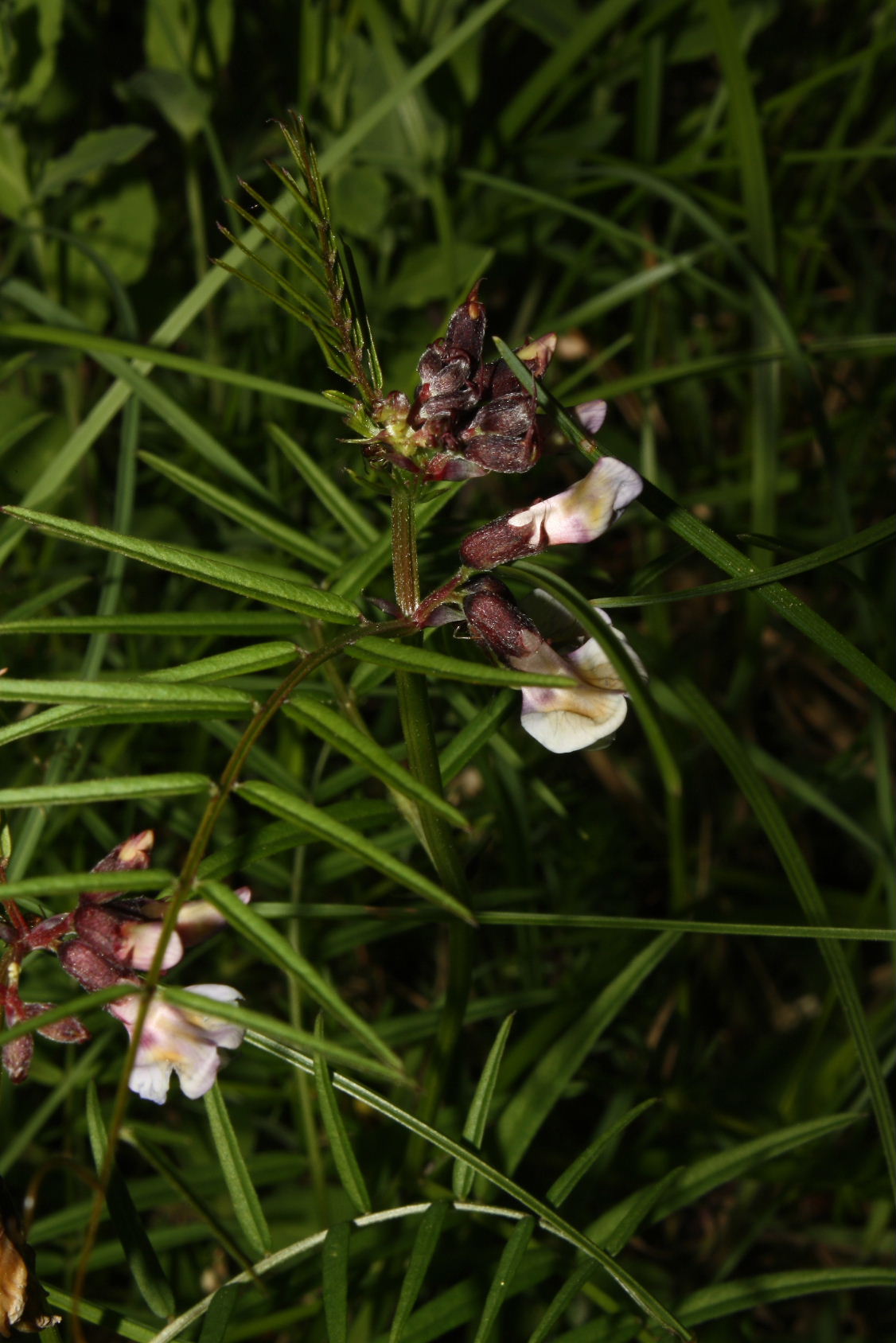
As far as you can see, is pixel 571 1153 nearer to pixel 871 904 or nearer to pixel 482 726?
pixel 871 904

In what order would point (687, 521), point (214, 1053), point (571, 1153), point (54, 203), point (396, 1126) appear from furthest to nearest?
point (54, 203) < point (571, 1153) < point (396, 1126) < point (687, 521) < point (214, 1053)

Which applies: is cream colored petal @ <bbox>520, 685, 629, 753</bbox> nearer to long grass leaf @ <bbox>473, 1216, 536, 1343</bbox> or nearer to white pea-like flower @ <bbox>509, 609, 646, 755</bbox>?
white pea-like flower @ <bbox>509, 609, 646, 755</bbox>

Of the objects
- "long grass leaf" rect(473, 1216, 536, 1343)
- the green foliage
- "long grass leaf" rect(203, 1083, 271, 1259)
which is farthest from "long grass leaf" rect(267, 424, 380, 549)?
"long grass leaf" rect(473, 1216, 536, 1343)

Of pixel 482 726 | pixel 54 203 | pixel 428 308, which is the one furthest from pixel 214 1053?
pixel 428 308

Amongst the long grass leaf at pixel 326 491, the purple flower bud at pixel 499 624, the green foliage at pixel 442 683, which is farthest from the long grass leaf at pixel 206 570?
the long grass leaf at pixel 326 491

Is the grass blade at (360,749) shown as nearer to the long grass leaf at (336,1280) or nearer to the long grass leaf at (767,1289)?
the long grass leaf at (336,1280)
